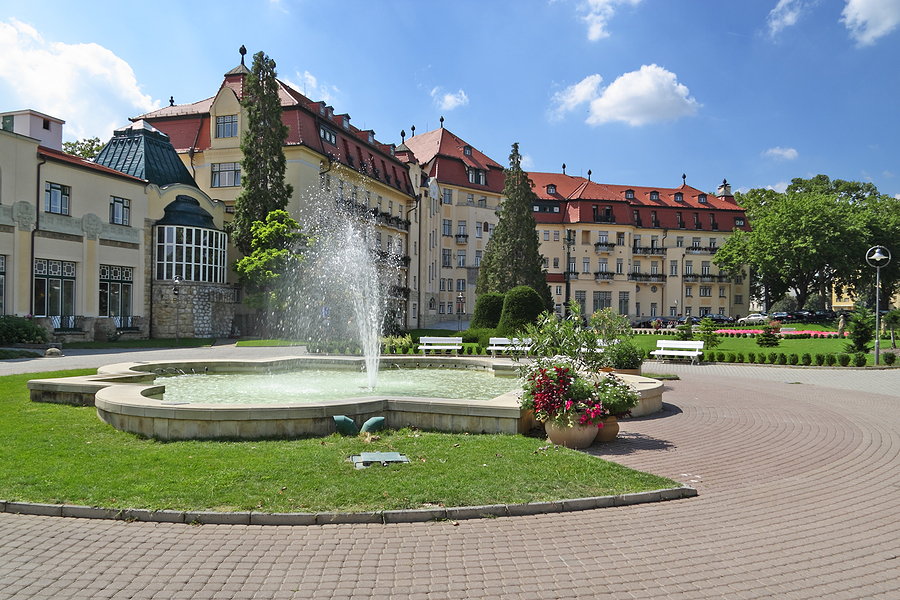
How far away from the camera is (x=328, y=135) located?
46469 millimetres

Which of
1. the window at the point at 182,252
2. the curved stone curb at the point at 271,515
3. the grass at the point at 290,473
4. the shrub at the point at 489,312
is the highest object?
the window at the point at 182,252

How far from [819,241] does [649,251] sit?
21.8 m

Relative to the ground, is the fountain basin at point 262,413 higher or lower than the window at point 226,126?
lower

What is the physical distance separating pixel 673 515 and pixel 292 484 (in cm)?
394

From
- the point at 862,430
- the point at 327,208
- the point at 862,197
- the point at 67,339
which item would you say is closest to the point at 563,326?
the point at 862,430

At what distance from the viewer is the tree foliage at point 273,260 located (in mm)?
37281

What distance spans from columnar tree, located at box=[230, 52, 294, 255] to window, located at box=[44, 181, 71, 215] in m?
9.66

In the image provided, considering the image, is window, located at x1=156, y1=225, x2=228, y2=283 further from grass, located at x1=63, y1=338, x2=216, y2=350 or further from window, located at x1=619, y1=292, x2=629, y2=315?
window, located at x1=619, y1=292, x2=629, y2=315

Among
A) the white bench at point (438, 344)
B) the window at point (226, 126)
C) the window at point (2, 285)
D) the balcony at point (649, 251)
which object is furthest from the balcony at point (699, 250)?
the window at point (2, 285)

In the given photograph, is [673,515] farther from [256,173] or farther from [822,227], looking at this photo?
[822,227]

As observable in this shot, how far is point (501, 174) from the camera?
241 ft

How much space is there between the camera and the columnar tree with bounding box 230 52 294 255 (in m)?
39.9

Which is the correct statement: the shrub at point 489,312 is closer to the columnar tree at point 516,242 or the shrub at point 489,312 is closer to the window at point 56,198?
the columnar tree at point 516,242

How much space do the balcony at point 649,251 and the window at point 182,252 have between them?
56105 mm
